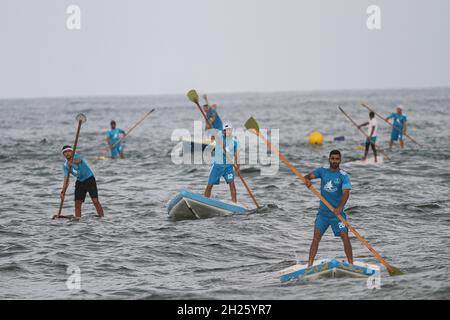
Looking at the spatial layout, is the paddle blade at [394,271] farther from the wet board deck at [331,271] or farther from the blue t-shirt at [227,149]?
the blue t-shirt at [227,149]

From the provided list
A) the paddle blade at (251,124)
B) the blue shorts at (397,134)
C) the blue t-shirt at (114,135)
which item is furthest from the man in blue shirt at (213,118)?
the blue shorts at (397,134)

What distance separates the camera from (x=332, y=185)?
1080cm

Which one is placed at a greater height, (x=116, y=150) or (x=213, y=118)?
(x=213, y=118)

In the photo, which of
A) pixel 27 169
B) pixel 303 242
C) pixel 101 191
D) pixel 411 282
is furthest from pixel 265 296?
pixel 27 169

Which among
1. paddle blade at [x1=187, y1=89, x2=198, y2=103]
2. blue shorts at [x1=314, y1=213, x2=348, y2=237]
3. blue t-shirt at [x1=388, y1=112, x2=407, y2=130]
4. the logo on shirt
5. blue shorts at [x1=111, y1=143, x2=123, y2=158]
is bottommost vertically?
blue shorts at [x1=111, y1=143, x2=123, y2=158]

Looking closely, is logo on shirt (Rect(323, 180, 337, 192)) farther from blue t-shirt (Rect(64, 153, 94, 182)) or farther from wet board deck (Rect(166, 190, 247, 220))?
blue t-shirt (Rect(64, 153, 94, 182))

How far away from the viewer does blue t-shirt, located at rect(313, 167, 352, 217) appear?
35.3 ft

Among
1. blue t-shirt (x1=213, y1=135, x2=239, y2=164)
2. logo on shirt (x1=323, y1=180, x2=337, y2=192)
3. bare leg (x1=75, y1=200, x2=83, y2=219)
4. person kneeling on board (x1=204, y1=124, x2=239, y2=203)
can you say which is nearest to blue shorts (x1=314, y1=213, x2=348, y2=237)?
logo on shirt (x1=323, y1=180, x2=337, y2=192)

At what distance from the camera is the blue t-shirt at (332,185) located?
35.3 feet

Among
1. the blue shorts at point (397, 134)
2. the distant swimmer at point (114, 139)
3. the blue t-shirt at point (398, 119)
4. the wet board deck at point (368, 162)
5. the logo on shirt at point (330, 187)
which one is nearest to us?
the logo on shirt at point (330, 187)

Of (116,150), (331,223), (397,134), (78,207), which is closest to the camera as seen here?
(331,223)

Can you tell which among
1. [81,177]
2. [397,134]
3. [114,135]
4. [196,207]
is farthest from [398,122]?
[81,177]

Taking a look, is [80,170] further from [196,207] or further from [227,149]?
[227,149]
